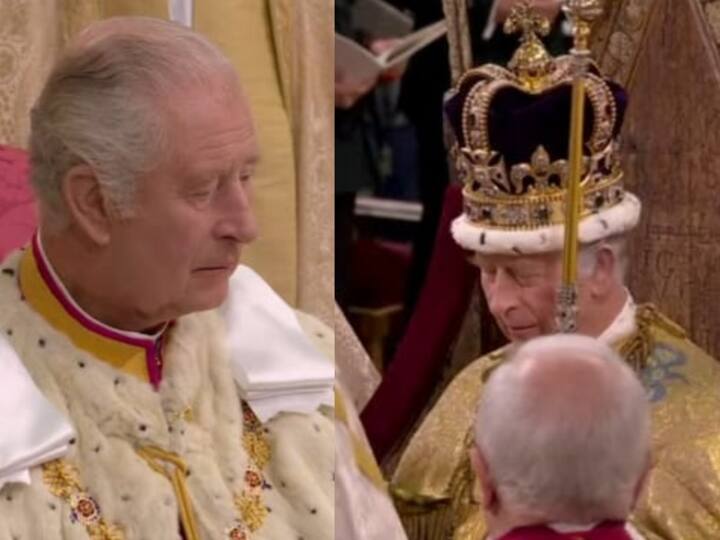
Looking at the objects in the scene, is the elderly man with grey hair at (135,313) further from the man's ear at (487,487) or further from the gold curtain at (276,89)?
the gold curtain at (276,89)

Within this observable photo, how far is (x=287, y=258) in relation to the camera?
3383 millimetres

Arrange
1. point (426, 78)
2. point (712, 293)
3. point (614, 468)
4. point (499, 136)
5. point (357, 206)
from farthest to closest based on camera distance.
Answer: point (357, 206) → point (426, 78) → point (712, 293) → point (499, 136) → point (614, 468)

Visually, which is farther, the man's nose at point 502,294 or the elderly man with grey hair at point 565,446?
the man's nose at point 502,294

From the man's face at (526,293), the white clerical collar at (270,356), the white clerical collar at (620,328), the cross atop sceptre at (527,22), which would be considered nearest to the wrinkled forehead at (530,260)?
the man's face at (526,293)

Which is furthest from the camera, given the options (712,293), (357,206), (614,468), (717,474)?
(357,206)

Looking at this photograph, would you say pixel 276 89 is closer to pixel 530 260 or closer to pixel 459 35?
pixel 459 35

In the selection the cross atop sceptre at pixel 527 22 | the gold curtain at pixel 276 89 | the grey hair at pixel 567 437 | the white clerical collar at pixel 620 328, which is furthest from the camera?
the gold curtain at pixel 276 89

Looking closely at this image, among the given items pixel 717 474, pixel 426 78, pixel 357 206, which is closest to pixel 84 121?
pixel 717 474

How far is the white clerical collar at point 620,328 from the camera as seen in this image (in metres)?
2.97

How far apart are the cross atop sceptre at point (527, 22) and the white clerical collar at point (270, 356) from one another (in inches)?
37.9

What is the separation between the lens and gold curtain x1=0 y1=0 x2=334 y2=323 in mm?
3266

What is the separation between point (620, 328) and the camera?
9.80ft

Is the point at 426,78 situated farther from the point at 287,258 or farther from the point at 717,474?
the point at 717,474

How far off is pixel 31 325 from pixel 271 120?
4.28 ft
